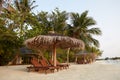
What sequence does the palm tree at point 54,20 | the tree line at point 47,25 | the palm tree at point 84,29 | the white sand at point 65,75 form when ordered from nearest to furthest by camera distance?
the white sand at point 65,75
the tree line at point 47,25
the palm tree at point 54,20
the palm tree at point 84,29

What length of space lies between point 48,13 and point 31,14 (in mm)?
4296

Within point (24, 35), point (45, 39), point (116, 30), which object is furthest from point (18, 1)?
point (45, 39)

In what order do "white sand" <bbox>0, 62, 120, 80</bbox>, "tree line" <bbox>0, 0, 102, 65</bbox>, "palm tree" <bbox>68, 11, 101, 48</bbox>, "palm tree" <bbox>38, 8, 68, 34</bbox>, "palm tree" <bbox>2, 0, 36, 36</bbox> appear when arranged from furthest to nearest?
"palm tree" <bbox>68, 11, 101, 48</bbox>
"palm tree" <bbox>38, 8, 68, 34</bbox>
"palm tree" <bbox>2, 0, 36, 36</bbox>
"tree line" <bbox>0, 0, 102, 65</bbox>
"white sand" <bbox>0, 62, 120, 80</bbox>

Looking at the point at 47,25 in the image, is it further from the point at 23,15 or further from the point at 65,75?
the point at 65,75

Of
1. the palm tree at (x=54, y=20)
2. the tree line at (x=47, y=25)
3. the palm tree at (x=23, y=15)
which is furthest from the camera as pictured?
the palm tree at (x=54, y=20)

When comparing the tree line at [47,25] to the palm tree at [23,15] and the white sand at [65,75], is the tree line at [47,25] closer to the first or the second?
the palm tree at [23,15]

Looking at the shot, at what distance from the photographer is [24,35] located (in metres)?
25.8

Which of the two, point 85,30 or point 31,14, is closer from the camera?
point 31,14

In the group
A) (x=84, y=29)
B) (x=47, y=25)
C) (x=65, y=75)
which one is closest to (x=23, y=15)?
(x=47, y=25)

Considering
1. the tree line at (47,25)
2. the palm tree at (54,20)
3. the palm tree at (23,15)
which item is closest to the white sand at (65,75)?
the tree line at (47,25)

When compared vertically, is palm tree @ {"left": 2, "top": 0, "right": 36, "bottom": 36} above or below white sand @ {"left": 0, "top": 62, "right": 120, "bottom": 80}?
above

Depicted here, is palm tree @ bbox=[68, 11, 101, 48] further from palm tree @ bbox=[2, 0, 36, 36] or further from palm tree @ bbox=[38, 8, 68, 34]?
palm tree @ bbox=[2, 0, 36, 36]

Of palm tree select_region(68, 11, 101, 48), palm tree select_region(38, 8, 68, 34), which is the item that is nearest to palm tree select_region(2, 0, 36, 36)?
palm tree select_region(38, 8, 68, 34)

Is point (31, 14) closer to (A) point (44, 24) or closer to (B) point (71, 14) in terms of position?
(A) point (44, 24)
